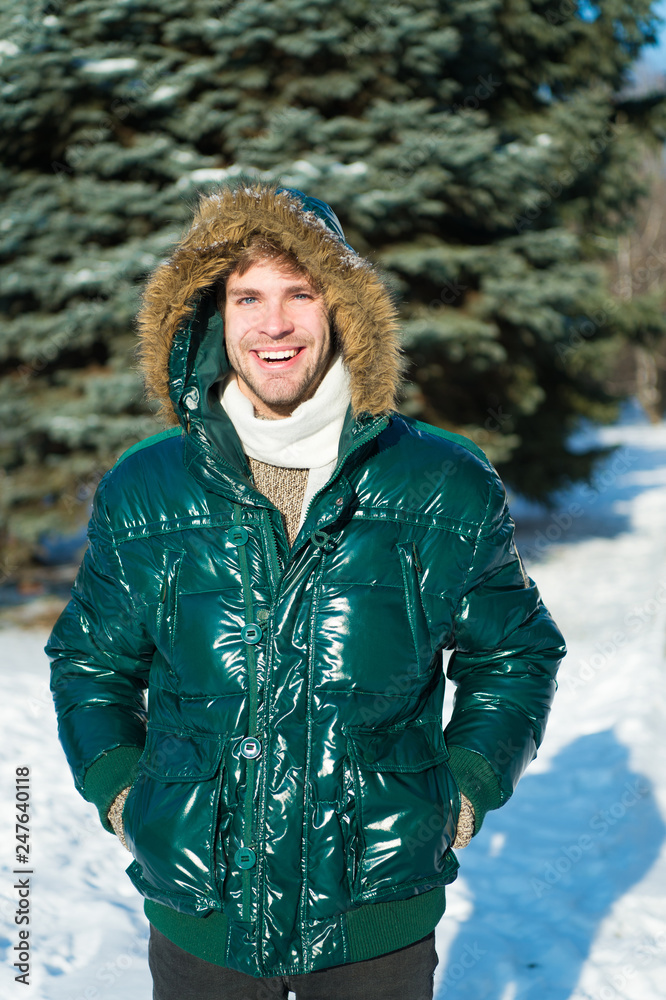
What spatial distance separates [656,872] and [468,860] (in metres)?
0.81

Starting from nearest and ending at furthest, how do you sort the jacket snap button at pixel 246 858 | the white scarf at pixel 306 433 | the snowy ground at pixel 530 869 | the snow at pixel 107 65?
the jacket snap button at pixel 246 858
the white scarf at pixel 306 433
the snowy ground at pixel 530 869
the snow at pixel 107 65

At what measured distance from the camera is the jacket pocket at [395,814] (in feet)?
4.81

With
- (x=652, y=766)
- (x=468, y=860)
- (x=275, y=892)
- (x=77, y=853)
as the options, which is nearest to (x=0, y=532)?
(x=77, y=853)

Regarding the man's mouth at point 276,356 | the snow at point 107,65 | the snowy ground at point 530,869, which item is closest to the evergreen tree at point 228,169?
the snow at point 107,65

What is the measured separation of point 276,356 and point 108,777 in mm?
907

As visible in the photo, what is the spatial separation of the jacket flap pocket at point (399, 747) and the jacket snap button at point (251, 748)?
16cm

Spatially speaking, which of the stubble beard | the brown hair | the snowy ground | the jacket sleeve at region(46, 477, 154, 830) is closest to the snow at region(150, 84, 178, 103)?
the snowy ground

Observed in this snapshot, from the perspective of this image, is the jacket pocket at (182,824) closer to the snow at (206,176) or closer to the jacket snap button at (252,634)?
the jacket snap button at (252,634)

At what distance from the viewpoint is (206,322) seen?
1.88 m

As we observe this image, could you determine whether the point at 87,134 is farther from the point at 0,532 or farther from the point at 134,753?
the point at 134,753

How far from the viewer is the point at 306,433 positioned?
5.61 ft

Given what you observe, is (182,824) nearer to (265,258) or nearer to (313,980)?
(313,980)

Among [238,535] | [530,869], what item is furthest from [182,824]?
[530,869]

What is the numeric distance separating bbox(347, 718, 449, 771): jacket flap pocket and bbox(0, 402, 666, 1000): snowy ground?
1.90 meters
